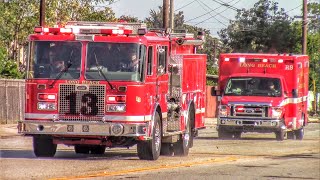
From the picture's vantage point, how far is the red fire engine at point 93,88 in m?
18.8

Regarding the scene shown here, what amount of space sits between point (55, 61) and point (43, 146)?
193cm

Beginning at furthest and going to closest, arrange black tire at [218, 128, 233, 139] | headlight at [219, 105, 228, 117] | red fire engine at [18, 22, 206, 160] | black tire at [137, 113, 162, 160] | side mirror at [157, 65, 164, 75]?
black tire at [218, 128, 233, 139] < headlight at [219, 105, 228, 117] < side mirror at [157, 65, 164, 75] < black tire at [137, 113, 162, 160] < red fire engine at [18, 22, 206, 160]

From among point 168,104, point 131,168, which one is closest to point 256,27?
point 168,104

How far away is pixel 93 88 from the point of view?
61.9 ft

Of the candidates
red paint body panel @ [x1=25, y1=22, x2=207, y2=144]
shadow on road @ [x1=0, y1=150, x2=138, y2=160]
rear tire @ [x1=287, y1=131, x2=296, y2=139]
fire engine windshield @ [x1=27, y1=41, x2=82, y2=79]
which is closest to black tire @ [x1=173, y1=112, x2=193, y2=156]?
shadow on road @ [x1=0, y1=150, x2=138, y2=160]

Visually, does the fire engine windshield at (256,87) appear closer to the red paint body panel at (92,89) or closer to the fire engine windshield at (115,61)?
the red paint body panel at (92,89)

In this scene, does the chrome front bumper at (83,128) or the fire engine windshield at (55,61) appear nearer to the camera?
the chrome front bumper at (83,128)

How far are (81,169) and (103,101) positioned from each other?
2.23 metres

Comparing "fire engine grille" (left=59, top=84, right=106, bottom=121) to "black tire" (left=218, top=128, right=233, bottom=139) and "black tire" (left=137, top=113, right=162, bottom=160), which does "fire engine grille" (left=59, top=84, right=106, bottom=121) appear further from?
"black tire" (left=218, top=128, right=233, bottom=139)

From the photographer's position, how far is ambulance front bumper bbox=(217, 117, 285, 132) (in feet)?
94.2

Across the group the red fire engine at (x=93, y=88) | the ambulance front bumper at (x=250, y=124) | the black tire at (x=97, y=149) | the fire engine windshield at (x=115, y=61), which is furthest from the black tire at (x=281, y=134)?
the fire engine windshield at (x=115, y=61)

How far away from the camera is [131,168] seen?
57.0 feet

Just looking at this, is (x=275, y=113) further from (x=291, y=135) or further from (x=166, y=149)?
(x=166, y=149)

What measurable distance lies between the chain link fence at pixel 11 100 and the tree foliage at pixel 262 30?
1780 cm
